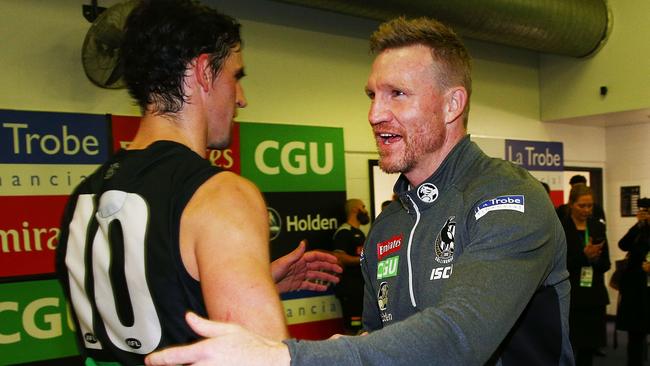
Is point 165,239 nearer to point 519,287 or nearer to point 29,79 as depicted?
point 519,287

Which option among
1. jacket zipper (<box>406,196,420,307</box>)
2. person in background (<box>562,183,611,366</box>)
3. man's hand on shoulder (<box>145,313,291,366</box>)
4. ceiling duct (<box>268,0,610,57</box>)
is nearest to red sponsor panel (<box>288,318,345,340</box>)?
person in background (<box>562,183,611,366</box>)

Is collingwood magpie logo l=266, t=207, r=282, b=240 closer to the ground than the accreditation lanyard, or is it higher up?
higher up

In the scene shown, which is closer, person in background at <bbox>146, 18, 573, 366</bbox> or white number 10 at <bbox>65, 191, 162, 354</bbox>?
person in background at <bbox>146, 18, 573, 366</bbox>

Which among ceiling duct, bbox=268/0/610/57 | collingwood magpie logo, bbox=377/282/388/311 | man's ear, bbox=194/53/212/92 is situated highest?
ceiling duct, bbox=268/0/610/57

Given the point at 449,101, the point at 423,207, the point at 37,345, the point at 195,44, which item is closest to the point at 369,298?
the point at 423,207

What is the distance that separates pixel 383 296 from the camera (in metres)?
1.64

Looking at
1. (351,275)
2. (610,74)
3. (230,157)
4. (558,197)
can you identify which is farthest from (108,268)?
(610,74)

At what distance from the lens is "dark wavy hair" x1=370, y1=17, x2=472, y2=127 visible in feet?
5.38

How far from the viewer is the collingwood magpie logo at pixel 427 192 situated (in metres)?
1.59

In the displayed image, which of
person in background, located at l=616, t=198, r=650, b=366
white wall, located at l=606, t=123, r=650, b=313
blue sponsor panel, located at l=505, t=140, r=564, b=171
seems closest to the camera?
person in background, located at l=616, t=198, r=650, b=366

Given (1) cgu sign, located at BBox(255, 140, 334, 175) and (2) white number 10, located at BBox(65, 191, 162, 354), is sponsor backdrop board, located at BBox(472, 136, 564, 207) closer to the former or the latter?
→ (1) cgu sign, located at BBox(255, 140, 334, 175)

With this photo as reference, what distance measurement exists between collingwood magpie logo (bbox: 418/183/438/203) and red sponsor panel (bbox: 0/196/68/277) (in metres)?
3.37

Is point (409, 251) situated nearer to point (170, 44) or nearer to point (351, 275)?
point (170, 44)

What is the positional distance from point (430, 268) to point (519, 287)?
1.34ft
